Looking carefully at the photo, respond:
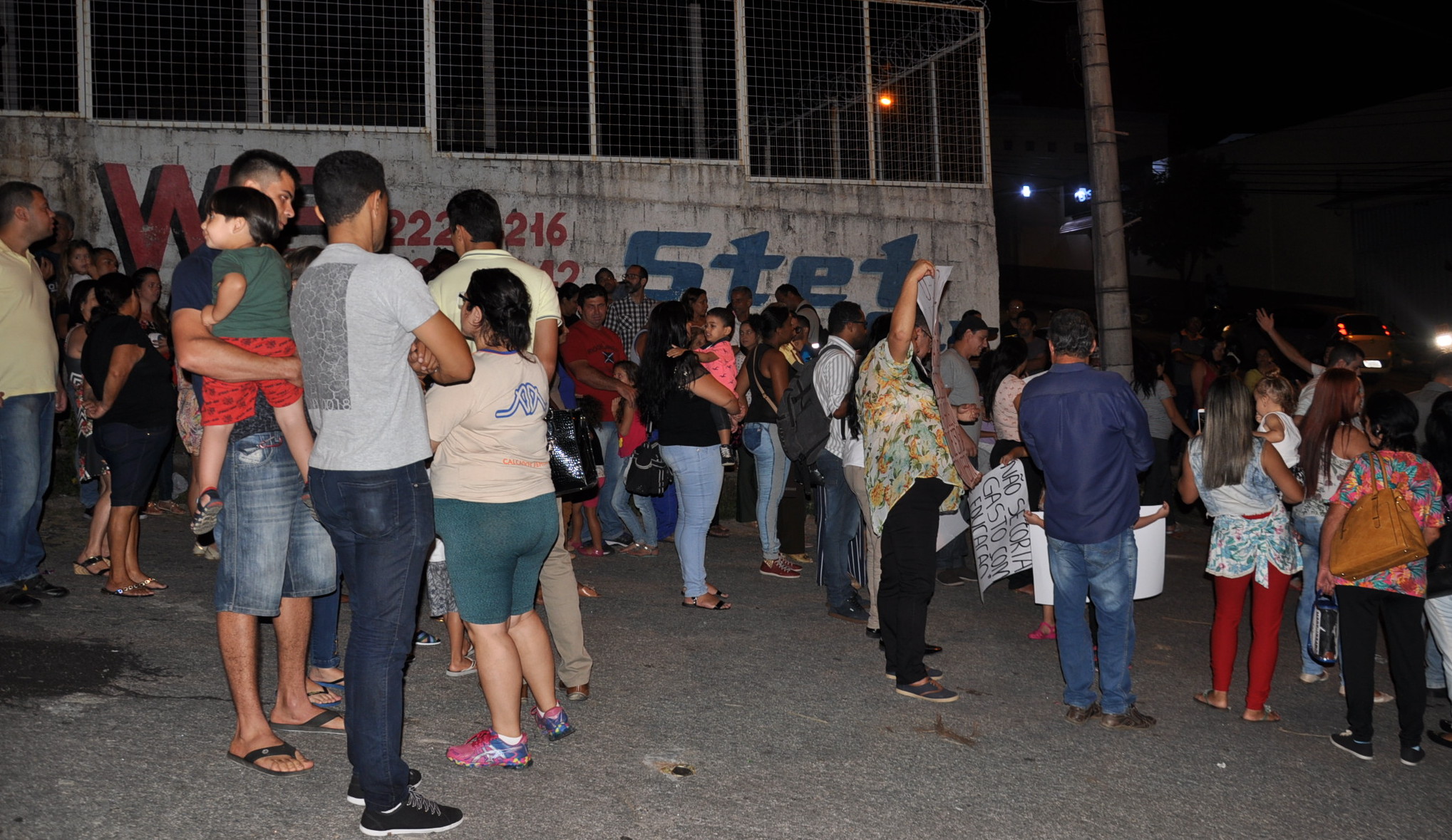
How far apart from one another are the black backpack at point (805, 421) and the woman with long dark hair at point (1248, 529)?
2120 mm

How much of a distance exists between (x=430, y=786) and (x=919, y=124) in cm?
1238

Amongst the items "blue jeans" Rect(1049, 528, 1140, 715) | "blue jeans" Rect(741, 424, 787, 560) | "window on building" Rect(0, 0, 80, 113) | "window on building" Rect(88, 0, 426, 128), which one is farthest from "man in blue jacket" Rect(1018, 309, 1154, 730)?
"window on building" Rect(0, 0, 80, 113)

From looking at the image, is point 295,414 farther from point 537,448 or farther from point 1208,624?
point 1208,624

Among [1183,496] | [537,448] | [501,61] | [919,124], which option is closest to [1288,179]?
[919,124]

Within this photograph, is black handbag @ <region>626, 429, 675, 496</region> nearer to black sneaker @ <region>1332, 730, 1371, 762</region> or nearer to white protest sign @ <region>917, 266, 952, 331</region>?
white protest sign @ <region>917, 266, 952, 331</region>

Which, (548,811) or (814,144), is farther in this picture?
(814,144)

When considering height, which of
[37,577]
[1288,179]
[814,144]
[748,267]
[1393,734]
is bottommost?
[1393,734]

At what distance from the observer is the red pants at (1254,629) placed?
5539mm

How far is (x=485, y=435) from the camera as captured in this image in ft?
13.8

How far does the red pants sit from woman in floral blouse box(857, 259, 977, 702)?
139 cm

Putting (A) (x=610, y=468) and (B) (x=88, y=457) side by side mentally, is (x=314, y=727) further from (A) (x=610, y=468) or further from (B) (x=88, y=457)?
(A) (x=610, y=468)

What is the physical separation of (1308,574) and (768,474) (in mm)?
3598

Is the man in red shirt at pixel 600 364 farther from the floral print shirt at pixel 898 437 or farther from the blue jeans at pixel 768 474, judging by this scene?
the floral print shirt at pixel 898 437

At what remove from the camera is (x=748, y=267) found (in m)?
13.7
